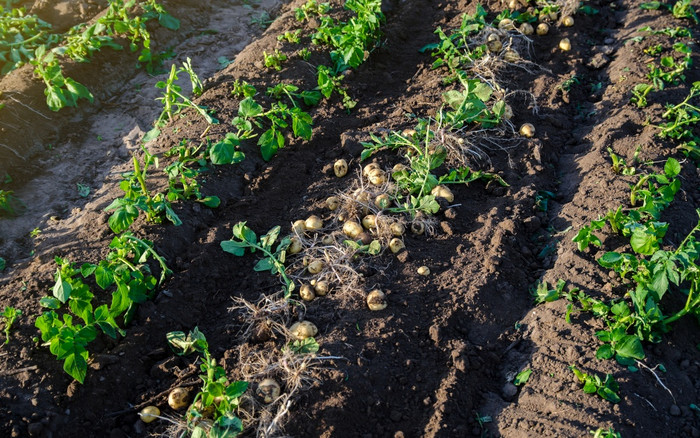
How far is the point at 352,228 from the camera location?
134 inches

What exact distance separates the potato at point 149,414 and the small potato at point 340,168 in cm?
179

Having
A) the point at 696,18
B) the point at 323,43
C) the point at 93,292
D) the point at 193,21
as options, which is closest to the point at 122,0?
the point at 193,21

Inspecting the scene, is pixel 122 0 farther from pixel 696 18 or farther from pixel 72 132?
pixel 696 18

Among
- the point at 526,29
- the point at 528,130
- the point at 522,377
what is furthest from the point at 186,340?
the point at 526,29

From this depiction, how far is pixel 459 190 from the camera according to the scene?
3773 mm

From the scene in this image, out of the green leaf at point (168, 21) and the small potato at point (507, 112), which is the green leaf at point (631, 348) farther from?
the green leaf at point (168, 21)

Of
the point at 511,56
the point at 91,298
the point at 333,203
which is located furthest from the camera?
the point at 511,56

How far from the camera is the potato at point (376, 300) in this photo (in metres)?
3.02

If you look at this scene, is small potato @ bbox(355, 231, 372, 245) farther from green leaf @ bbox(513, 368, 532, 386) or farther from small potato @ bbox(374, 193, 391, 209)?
green leaf @ bbox(513, 368, 532, 386)

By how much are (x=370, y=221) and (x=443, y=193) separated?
492 mm

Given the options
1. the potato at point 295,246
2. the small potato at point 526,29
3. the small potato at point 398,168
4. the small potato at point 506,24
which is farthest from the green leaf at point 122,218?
the small potato at point 526,29

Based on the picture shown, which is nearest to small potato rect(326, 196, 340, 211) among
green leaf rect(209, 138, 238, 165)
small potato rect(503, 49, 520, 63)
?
green leaf rect(209, 138, 238, 165)

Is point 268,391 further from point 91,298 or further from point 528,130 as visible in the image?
point 528,130

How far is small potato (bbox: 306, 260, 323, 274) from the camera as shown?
3223mm
